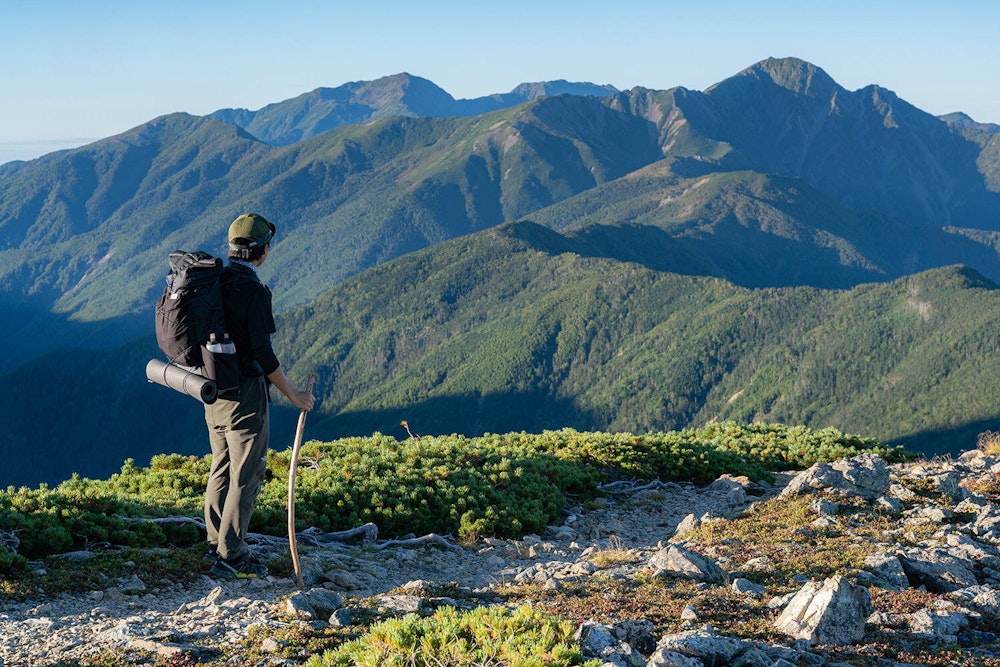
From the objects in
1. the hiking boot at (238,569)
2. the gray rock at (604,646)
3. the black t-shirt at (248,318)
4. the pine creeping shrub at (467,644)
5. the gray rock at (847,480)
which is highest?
the black t-shirt at (248,318)

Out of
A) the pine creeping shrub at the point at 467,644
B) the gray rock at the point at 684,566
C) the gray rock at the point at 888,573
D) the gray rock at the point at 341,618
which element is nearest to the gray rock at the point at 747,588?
the gray rock at the point at 684,566

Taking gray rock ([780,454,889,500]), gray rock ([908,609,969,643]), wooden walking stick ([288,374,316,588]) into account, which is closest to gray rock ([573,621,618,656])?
gray rock ([908,609,969,643])

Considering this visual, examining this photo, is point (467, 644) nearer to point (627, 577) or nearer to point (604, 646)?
point (604, 646)

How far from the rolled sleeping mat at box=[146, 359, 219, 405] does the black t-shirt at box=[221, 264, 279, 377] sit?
0.53 metres

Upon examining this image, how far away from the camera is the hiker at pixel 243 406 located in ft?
35.9

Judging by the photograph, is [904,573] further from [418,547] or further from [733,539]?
[418,547]

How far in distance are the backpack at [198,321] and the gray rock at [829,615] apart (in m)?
6.96

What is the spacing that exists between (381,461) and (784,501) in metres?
7.59

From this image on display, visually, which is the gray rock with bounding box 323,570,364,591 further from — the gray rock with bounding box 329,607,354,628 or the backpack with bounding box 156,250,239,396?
the backpack with bounding box 156,250,239,396

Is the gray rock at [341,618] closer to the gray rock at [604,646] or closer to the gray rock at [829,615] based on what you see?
the gray rock at [604,646]

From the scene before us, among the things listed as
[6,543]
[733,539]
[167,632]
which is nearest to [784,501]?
[733,539]

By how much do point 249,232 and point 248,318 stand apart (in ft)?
3.71

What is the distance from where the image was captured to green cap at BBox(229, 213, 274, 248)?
36.8 feet

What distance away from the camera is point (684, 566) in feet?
38.2
